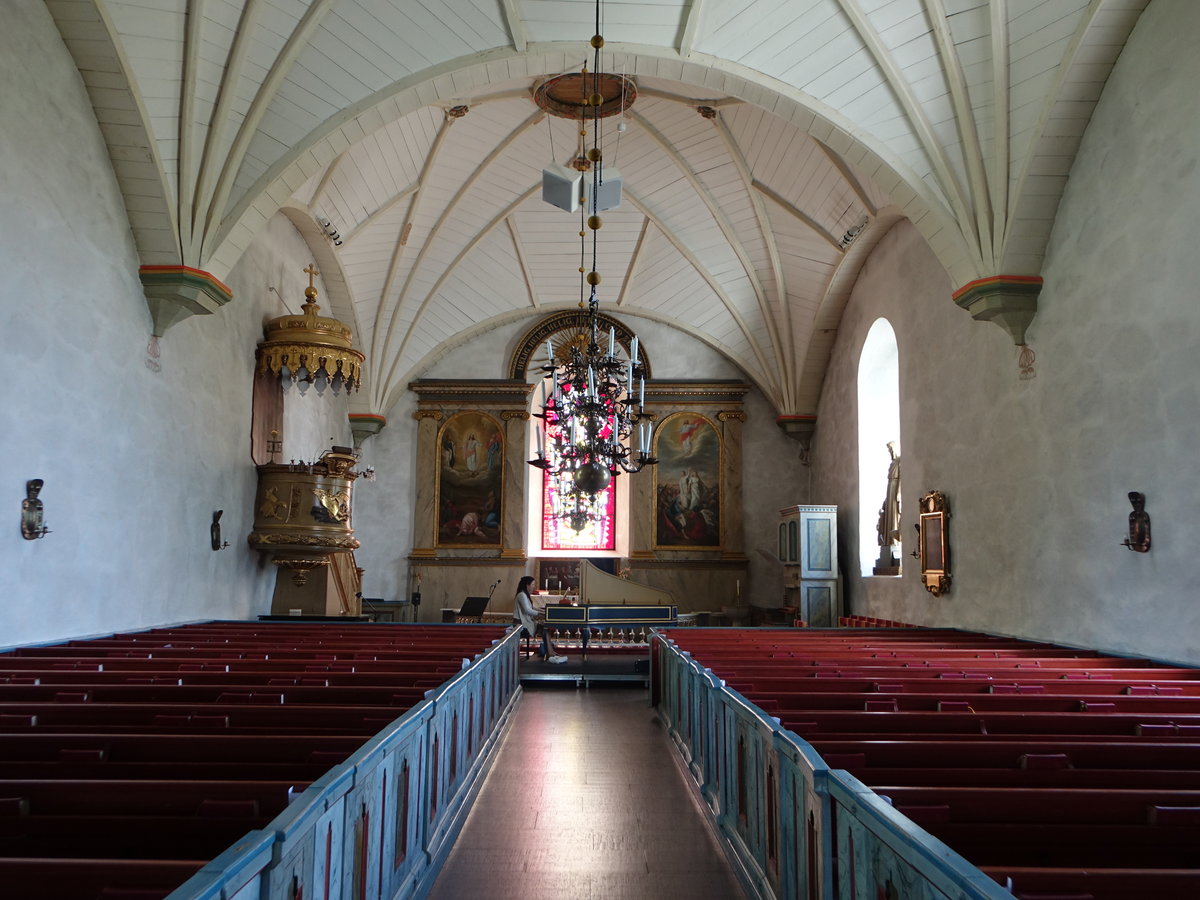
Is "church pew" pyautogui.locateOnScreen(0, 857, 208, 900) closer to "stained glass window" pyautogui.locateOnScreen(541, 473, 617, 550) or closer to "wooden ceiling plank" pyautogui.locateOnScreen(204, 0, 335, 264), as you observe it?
"wooden ceiling plank" pyautogui.locateOnScreen(204, 0, 335, 264)

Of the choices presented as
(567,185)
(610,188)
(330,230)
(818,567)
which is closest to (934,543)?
→ (818,567)

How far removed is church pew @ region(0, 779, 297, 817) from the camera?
8.24ft

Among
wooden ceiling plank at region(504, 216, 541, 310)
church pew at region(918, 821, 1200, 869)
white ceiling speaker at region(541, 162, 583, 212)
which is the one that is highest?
wooden ceiling plank at region(504, 216, 541, 310)

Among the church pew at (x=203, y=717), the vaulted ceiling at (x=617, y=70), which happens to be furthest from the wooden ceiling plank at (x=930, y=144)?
the church pew at (x=203, y=717)

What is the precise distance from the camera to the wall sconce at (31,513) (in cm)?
688

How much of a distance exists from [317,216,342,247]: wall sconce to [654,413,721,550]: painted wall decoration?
702 cm

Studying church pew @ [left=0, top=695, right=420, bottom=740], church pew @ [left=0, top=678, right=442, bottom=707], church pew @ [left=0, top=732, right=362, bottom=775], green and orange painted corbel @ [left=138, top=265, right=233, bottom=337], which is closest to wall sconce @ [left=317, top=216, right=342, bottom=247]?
green and orange painted corbel @ [left=138, top=265, right=233, bottom=337]

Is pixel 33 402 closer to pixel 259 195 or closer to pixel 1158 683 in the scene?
pixel 259 195

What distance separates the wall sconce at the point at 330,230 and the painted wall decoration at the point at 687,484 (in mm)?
7017

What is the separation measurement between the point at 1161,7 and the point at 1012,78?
4.28 feet

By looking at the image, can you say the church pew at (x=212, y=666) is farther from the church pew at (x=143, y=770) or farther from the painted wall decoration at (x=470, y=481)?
the painted wall decoration at (x=470, y=481)

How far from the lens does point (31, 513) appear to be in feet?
22.8

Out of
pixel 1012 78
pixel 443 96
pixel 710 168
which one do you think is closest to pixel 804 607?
A: pixel 710 168

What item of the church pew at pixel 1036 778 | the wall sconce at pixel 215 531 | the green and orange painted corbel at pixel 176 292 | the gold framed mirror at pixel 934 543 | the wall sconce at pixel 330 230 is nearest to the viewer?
the church pew at pixel 1036 778
